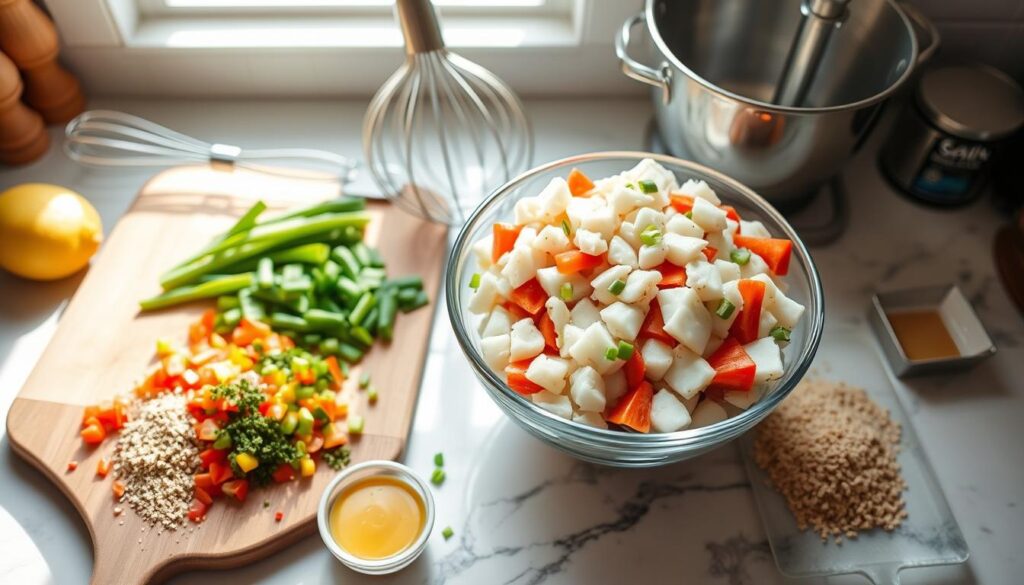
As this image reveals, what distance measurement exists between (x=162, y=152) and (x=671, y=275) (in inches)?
40.0

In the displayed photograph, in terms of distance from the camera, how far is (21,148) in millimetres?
1409

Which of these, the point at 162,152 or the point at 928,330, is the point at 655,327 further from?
the point at 162,152

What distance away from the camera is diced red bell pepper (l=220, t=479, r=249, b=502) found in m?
1.03

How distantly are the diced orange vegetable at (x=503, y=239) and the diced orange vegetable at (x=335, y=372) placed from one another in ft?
1.04

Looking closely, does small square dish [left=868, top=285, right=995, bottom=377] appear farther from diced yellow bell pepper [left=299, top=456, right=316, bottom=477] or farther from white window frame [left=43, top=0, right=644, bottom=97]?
diced yellow bell pepper [left=299, top=456, right=316, bottom=477]

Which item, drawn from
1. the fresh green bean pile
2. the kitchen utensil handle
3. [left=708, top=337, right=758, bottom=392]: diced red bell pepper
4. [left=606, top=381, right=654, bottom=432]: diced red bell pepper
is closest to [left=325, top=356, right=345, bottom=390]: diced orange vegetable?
the fresh green bean pile

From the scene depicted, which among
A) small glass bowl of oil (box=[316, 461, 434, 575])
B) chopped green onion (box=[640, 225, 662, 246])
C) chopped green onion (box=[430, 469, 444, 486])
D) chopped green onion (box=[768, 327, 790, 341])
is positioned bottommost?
chopped green onion (box=[430, 469, 444, 486])

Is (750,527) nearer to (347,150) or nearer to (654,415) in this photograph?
(654,415)

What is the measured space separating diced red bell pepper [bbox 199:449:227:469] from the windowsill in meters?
0.80

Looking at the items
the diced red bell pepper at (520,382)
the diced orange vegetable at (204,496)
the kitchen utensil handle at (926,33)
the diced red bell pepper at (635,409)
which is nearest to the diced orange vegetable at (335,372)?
the diced orange vegetable at (204,496)

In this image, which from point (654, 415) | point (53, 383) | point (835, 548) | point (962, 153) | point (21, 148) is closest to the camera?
point (654, 415)

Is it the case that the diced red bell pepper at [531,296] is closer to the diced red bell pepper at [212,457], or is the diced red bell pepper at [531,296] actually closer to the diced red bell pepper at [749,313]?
the diced red bell pepper at [749,313]

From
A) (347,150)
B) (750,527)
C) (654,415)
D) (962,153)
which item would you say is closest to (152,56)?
(347,150)

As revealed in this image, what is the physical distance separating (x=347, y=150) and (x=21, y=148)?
587mm
